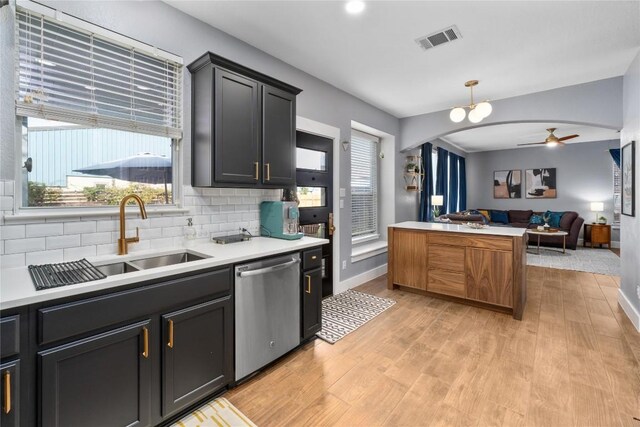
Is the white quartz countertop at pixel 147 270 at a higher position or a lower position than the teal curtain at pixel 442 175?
lower

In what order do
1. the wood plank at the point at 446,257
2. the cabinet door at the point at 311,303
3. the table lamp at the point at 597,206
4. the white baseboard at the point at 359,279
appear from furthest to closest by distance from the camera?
the table lamp at the point at 597,206
the white baseboard at the point at 359,279
the wood plank at the point at 446,257
the cabinet door at the point at 311,303

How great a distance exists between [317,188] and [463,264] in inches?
80.0

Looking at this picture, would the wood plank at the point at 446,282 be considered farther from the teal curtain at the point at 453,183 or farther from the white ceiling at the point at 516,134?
the teal curtain at the point at 453,183

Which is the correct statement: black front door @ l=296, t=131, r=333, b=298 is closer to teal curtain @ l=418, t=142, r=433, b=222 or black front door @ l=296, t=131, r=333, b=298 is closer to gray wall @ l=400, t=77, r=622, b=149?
gray wall @ l=400, t=77, r=622, b=149

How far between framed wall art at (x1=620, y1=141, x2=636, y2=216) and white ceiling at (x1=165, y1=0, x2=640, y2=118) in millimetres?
941

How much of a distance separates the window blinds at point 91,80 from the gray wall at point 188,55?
0.23 ft

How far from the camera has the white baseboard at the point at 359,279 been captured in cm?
398

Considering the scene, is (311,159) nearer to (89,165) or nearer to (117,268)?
(89,165)

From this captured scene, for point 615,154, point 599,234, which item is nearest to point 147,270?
point 599,234

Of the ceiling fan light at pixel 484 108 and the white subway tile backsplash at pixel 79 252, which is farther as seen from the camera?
the ceiling fan light at pixel 484 108

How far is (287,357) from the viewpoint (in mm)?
2369

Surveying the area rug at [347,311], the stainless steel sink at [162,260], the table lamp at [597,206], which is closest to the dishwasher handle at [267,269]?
the stainless steel sink at [162,260]

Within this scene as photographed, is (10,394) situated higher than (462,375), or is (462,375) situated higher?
(10,394)

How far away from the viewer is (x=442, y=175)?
735cm
